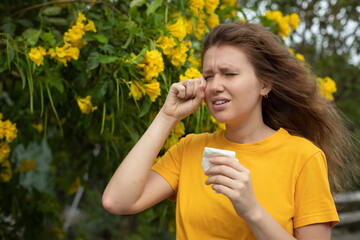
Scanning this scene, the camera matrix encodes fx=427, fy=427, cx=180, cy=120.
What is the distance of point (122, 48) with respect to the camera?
1781mm

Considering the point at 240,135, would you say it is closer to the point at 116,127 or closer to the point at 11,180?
the point at 116,127

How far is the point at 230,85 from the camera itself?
1368mm

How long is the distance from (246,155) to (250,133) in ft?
0.30

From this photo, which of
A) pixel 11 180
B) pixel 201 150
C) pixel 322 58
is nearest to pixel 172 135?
pixel 201 150

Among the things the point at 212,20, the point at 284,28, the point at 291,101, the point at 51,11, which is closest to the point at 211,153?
the point at 291,101

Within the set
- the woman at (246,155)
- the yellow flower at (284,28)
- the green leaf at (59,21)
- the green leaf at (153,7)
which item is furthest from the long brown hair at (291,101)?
the green leaf at (59,21)

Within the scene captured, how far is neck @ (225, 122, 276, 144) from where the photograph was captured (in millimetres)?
1454

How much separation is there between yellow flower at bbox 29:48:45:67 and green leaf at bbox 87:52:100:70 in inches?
7.4

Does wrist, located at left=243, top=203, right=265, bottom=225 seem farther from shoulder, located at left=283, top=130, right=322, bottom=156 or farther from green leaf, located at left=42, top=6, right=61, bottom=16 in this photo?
green leaf, located at left=42, top=6, right=61, bottom=16

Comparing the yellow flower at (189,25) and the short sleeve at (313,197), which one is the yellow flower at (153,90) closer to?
the yellow flower at (189,25)

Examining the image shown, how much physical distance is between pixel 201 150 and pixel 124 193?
308mm

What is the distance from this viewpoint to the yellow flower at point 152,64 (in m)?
1.66

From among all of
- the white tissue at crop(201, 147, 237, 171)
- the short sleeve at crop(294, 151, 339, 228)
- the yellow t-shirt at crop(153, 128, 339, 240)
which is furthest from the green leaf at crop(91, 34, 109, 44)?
the short sleeve at crop(294, 151, 339, 228)

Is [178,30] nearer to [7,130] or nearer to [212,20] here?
[212,20]
